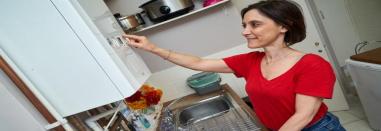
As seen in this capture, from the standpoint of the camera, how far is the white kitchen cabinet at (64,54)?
76 cm

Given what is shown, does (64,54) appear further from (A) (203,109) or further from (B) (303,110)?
(A) (203,109)

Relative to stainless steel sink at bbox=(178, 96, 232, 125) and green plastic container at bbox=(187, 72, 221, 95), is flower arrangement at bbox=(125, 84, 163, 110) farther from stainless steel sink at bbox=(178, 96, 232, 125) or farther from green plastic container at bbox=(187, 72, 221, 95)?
green plastic container at bbox=(187, 72, 221, 95)

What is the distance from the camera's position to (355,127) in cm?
211

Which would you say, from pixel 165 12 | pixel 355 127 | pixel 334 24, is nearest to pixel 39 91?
pixel 165 12

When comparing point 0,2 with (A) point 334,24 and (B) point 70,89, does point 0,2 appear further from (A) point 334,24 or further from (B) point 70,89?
(A) point 334,24

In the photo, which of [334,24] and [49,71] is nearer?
[49,71]

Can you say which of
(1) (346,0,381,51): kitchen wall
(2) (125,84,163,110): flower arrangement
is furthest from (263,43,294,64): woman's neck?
(1) (346,0,381,51): kitchen wall

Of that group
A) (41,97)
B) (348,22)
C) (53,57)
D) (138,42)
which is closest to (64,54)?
(53,57)

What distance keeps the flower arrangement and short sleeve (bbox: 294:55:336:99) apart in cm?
92

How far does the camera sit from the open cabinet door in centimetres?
76

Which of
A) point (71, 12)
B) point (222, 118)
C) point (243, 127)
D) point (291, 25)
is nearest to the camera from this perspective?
point (71, 12)

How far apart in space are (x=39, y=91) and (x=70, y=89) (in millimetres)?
106

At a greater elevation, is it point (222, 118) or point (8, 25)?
point (8, 25)

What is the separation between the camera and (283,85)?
3.27ft
